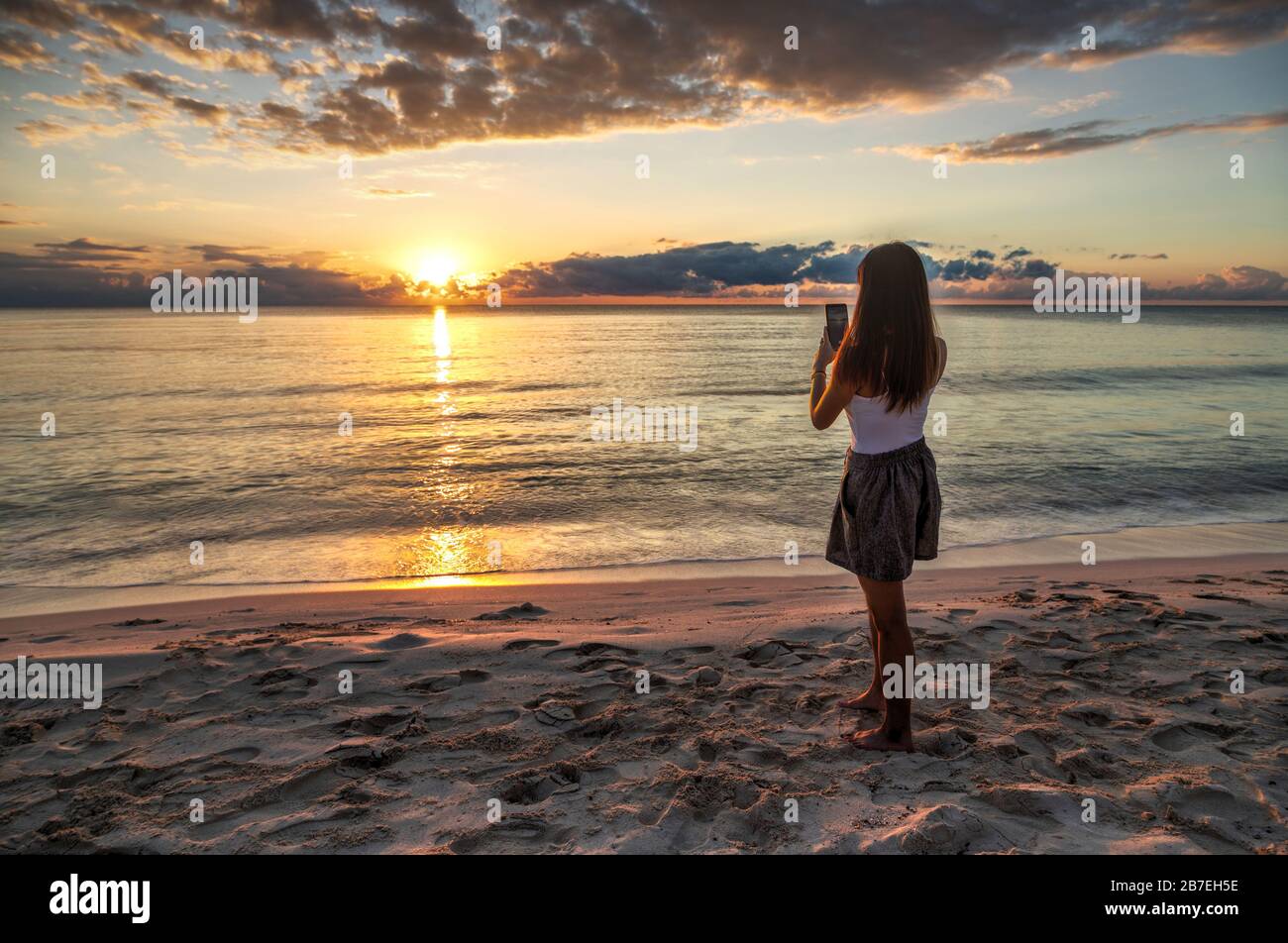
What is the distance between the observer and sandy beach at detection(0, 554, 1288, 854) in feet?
11.2

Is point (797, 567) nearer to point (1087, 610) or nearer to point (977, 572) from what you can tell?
point (977, 572)

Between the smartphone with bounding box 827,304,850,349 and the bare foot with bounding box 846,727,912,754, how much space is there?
2.26 metres

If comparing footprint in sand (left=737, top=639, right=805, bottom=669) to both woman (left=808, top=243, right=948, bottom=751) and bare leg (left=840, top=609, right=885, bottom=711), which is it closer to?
bare leg (left=840, top=609, right=885, bottom=711)

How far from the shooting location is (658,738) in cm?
428

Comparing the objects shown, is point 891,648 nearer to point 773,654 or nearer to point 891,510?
point 891,510

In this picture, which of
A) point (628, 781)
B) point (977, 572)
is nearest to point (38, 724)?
point (628, 781)

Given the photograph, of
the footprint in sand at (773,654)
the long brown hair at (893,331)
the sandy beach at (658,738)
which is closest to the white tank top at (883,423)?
the long brown hair at (893,331)

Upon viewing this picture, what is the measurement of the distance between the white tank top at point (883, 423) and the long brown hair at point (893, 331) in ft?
0.37

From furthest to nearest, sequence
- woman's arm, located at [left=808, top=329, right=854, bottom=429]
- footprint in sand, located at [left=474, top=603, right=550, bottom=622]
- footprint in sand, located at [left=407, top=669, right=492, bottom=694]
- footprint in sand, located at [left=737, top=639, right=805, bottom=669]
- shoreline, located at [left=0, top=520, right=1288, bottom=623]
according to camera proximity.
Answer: shoreline, located at [left=0, top=520, right=1288, bottom=623], footprint in sand, located at [left=474, top=603, right=550, bottom=622], footprint in sand, located at [left=737, top=639, right=805, bottom=669], footprint in sand, located at [left=407, top=669, right=492, bottom=694], woman's arm, located at [left=808, top=329, right=854, bottom=429]

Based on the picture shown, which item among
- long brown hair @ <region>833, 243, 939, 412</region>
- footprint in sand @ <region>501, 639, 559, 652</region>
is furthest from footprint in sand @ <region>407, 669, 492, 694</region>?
long brown hair @ <region>833, 243, 939, 412</region>

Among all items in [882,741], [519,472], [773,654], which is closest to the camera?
[882,741]

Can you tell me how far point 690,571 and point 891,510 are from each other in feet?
19.0

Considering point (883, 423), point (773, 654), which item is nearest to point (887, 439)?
point (883, 423)

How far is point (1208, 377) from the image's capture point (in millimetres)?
34938
